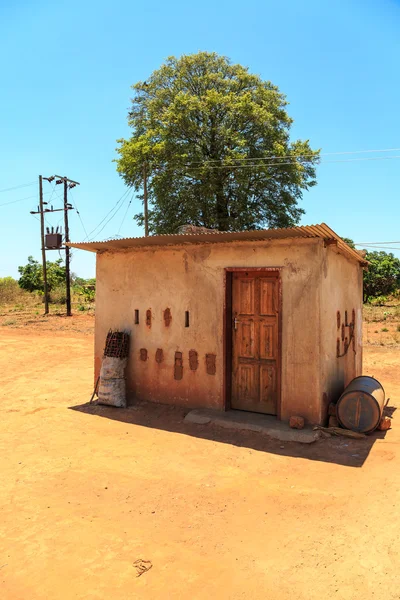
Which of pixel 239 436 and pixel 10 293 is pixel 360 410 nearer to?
pixel 239 436

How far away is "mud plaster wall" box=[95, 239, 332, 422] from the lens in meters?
6.04

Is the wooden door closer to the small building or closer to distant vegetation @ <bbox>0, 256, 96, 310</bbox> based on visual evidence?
the small building

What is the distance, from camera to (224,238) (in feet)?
21.3

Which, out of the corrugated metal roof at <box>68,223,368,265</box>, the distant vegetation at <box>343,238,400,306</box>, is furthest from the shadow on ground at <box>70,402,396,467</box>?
the distant vegetation at <box>343,238,400,306</box>

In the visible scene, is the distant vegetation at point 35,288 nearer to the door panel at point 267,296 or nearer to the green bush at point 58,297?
the green bush at point 58,297

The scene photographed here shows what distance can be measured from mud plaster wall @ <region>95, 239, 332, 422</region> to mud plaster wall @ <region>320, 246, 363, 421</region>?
0.23 m

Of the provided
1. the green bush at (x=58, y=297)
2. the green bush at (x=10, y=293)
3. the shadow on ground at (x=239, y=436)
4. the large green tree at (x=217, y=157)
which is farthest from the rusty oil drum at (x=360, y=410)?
the green bush at (x=10, y=293)

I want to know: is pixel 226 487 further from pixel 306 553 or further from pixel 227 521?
pixel 306 553

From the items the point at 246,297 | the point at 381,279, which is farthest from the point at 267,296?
the point at 381,279

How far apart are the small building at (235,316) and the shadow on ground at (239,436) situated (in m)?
0.39

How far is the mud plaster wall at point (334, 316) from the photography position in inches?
241

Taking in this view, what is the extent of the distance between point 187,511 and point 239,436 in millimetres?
2063

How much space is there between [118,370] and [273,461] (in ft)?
10.9

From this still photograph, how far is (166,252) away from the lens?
7.27m
